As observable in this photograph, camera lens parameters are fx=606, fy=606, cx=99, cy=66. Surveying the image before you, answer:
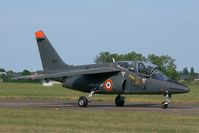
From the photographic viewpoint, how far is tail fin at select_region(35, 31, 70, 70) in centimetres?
3612

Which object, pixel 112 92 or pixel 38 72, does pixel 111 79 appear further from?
pixel 38 72

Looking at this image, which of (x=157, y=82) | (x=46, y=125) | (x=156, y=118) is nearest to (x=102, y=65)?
(x=157, y=82)

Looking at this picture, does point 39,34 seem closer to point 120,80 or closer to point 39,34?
point 39,34

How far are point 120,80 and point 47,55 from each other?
6829mm

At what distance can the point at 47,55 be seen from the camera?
36375 mm

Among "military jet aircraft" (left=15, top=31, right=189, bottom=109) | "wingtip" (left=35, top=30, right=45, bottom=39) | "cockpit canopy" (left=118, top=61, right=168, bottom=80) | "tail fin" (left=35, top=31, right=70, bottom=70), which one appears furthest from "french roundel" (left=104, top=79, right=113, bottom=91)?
"wingtip" (left=35, top=30, right=45, bottom=39)

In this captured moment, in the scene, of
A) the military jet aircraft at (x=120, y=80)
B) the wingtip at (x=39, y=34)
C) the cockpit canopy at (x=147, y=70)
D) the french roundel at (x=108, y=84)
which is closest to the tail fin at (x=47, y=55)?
the wingtip at (x=39, y=34)

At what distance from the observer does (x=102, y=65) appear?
3284 centimetres

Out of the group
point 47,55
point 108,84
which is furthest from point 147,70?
point 47,55

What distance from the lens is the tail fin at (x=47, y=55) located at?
3612 centimetres

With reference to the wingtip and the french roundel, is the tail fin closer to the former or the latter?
the wingtip

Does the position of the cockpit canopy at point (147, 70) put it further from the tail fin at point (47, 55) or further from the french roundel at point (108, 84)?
the tail fin at point (47, 55)

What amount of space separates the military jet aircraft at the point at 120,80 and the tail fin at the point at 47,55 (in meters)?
2.09

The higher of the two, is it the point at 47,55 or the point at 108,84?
the point at 47,55
